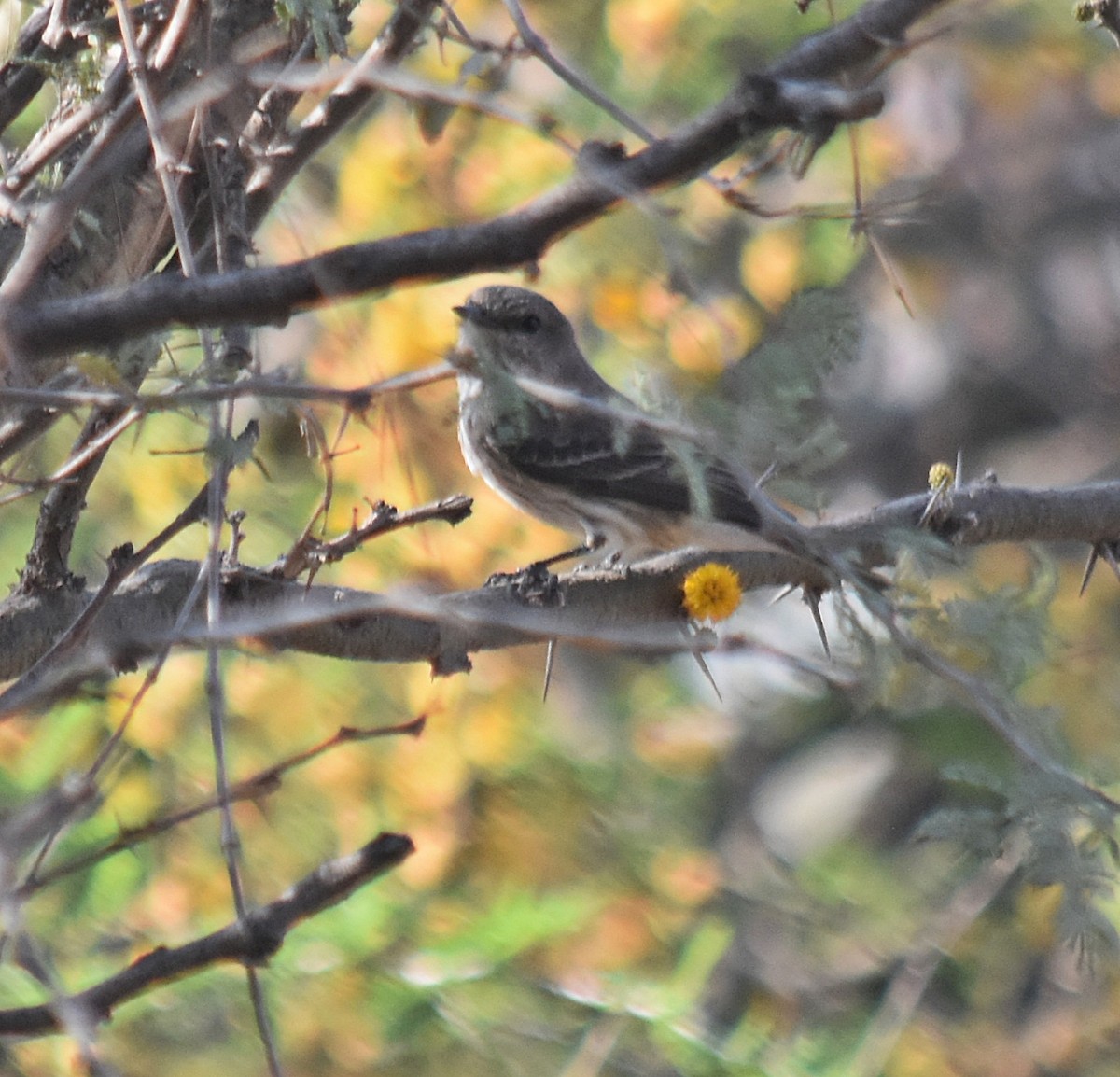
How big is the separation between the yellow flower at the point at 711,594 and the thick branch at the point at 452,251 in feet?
5.39

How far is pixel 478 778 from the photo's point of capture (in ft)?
19.4

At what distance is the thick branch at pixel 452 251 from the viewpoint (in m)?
1.54

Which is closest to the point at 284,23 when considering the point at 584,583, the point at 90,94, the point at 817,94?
the point at 90,94

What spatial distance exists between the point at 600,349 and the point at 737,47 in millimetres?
1612

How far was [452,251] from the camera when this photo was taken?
1.58 meters

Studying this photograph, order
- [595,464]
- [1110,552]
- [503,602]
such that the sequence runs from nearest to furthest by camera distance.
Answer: [503,602]
[1110,552]
[595,464]

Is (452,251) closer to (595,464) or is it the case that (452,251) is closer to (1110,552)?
(1110,552)

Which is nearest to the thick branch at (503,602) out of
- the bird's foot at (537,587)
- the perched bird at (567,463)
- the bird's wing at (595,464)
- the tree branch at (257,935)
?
the bird's foot at (537,587)

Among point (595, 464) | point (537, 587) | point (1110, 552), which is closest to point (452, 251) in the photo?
point (537, 587)

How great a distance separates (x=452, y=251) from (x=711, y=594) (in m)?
1.76

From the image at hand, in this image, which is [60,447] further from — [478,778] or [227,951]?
[227,951]

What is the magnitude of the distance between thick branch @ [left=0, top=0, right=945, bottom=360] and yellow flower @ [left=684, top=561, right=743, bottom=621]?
1644 mm

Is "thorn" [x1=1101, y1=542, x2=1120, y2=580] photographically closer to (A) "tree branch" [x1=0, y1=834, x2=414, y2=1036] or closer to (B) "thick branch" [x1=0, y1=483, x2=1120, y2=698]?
(B) "thick branch" [x1=0, y1=483, x2=1120, y2=698]

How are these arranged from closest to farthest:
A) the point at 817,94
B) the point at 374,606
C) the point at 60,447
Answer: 1. the point at 817,94
2. the point at 374,606
3. the point at 60,447
